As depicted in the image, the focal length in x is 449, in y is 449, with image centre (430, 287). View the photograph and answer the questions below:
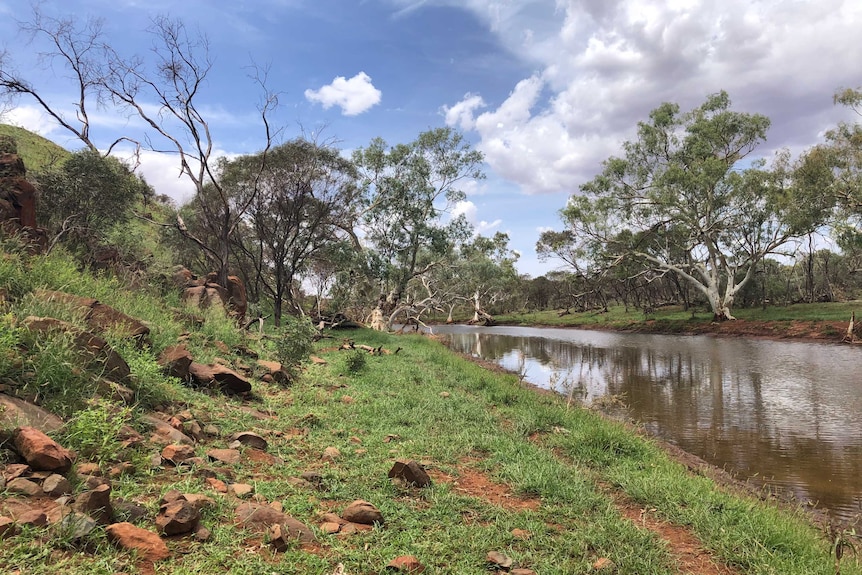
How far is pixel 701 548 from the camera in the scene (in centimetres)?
393

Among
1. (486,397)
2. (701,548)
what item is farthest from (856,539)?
(486,397)

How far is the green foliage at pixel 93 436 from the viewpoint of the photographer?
3629mm

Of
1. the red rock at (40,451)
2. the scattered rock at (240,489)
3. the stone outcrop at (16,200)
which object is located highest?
the stone outcrop at (16,200)

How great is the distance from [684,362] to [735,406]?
857 centimetres

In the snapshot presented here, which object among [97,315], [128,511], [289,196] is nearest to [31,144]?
[289,196]

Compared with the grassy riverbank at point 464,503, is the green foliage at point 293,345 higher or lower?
higher

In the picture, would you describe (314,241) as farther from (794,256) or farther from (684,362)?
(794,256)

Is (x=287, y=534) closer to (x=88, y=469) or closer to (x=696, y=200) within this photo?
(x=88, y=469)

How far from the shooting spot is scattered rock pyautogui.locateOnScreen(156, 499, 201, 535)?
114 inches

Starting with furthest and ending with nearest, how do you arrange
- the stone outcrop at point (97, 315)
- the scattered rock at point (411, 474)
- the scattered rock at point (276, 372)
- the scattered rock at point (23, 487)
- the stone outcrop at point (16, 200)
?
the scattered rock at point (276, 372), the stone outcrop at point (16, 200), the stone outcrop at point (97, 315), the scattered rock at point (411, 474), the scattered rock at point (23, 487)

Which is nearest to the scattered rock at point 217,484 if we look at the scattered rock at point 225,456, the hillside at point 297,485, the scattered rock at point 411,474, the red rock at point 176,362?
the hillside at point 297,485

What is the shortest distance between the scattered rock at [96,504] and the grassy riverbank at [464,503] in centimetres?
19

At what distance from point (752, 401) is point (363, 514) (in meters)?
12.3

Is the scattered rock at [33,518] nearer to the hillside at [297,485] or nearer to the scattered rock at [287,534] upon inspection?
the hillside at [297,485]
